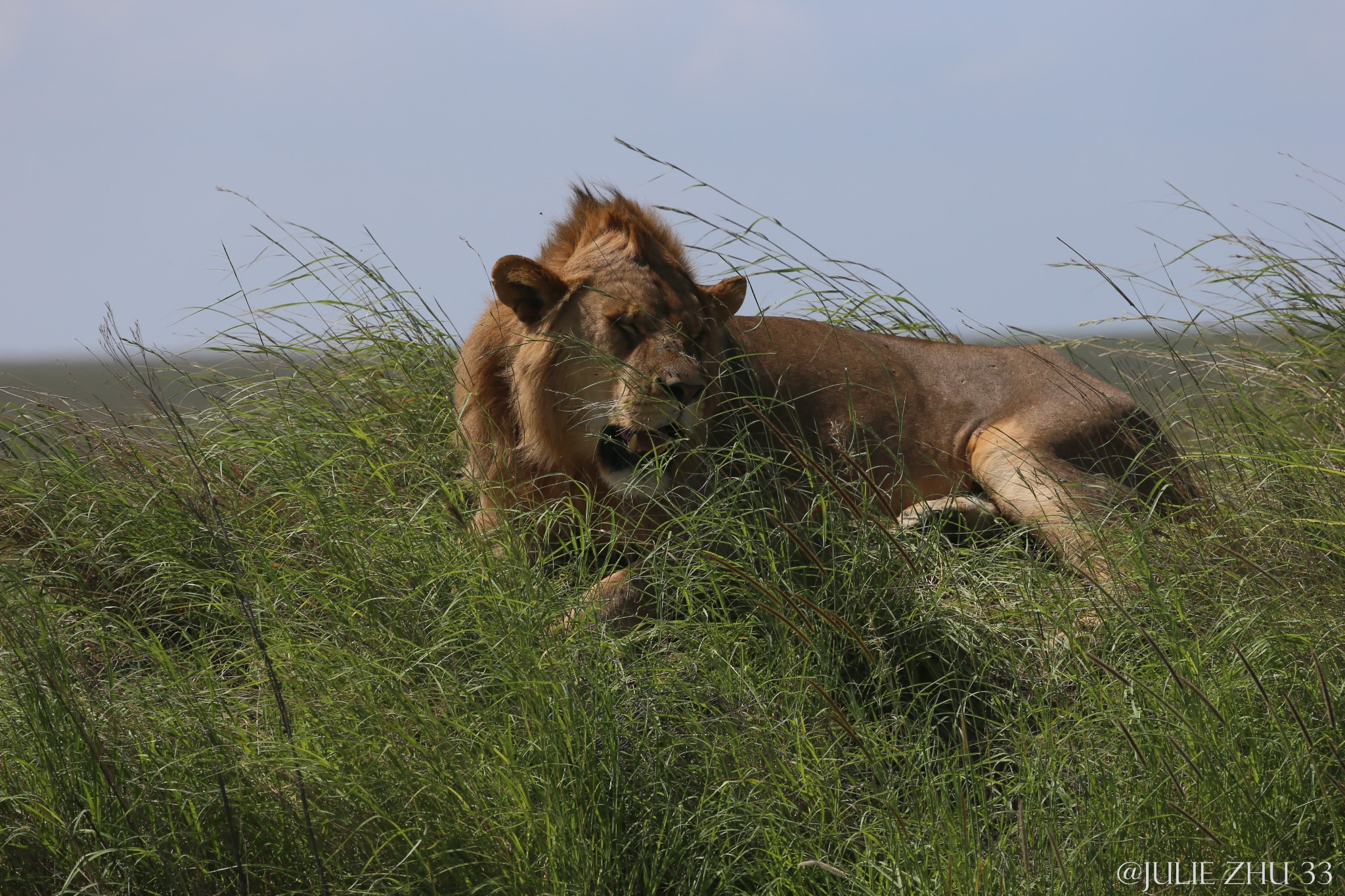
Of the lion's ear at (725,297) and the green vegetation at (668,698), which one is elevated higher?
the lion's ear at (725,297)

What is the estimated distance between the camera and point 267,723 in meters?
2.43

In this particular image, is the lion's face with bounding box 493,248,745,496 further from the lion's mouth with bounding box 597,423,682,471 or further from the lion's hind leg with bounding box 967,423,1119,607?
the lion's hind leg with bounding box 967,423,1119,607

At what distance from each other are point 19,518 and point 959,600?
294cm

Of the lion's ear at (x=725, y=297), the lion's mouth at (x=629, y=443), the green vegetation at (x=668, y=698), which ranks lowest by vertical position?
the green vegetation at (x=668, y=698)

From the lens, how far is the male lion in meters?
3.29

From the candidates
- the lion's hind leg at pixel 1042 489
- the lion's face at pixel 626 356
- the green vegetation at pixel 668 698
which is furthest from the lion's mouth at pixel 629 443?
the lion's hind leg at pixel 1042 489

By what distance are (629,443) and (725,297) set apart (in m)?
0.75

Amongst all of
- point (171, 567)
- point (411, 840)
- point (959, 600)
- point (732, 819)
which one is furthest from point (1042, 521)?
point (171, 567)

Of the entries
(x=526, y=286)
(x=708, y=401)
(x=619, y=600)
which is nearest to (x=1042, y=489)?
(x=708, y=401)

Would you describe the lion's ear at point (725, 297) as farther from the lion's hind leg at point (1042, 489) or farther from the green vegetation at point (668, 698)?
the lion's hind leg at point (1042, 489)

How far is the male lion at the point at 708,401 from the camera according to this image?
3.29 m

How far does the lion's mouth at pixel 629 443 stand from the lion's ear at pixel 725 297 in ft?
1.68

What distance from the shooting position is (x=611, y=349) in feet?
11.4

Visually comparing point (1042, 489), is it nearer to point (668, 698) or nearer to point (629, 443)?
point (629, 443)
